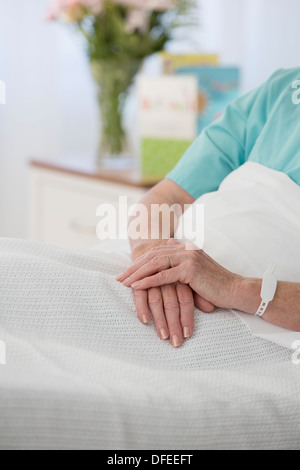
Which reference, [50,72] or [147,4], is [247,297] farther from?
[50,72]

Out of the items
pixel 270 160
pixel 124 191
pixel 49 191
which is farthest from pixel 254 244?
pixel 49 191

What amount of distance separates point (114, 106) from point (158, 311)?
131 centimetres

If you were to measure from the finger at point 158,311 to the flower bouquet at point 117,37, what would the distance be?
125 centimetres

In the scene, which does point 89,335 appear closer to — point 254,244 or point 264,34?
point 254,244

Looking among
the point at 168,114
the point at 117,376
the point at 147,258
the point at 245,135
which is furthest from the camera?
the point at 168,114

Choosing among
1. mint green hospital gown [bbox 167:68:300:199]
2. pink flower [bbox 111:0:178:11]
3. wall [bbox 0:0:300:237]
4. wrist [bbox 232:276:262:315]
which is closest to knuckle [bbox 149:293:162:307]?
wrist [bbox 232:276:262:315]

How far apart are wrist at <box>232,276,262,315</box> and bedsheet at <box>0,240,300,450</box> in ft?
0.08

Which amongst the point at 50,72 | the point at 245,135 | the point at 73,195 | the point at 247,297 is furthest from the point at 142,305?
the point at 50,72

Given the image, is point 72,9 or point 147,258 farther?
point 72,9

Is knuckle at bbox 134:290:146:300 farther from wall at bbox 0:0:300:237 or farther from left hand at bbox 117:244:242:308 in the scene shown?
wall at bbox 0:0:300:237

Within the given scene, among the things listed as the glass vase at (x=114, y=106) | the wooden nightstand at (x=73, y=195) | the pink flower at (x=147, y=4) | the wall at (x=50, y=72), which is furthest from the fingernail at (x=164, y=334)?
the wall at (x=50, y=72)

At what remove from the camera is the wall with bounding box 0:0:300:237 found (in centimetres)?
256

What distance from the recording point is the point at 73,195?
2154 mm

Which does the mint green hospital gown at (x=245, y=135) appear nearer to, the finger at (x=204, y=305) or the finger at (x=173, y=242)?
the finger at (x=173, y=242)
